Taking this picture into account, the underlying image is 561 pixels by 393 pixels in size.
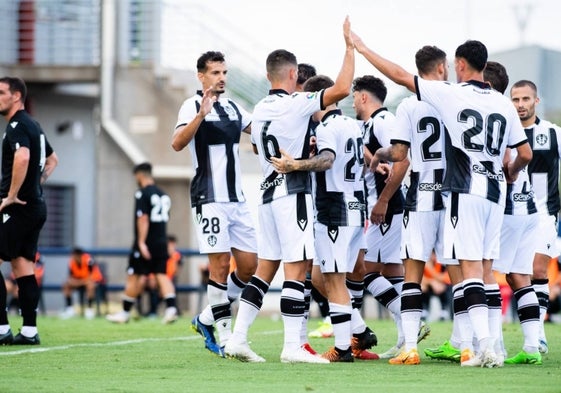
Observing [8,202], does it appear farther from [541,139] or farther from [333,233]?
[541,139]

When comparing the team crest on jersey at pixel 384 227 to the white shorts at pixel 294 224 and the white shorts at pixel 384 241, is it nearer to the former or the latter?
the white shorts at pixel 384 241

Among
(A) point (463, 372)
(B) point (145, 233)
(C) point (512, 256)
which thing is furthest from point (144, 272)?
(A) point (463, 372)

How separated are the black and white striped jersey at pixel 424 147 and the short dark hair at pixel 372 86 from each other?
1.03m

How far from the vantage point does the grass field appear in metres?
7.74

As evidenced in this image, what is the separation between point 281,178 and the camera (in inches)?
383

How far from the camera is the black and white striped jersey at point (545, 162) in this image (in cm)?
1130

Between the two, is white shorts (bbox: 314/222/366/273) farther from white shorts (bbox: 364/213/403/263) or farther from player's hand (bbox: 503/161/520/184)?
player's hand (bbox: 503/161/520/184)

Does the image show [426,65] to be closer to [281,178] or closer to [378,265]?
[281,178]

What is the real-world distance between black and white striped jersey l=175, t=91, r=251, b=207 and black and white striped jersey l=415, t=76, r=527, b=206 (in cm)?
198

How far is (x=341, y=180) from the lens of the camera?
400 inches

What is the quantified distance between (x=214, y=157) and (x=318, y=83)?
1.13 metres

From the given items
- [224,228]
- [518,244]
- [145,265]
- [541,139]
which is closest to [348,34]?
[224,228]

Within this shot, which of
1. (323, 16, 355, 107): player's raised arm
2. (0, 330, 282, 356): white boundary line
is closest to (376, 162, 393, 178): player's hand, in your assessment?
(323, 16, 355, 107): player's raised arm

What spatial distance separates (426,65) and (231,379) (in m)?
3.20
